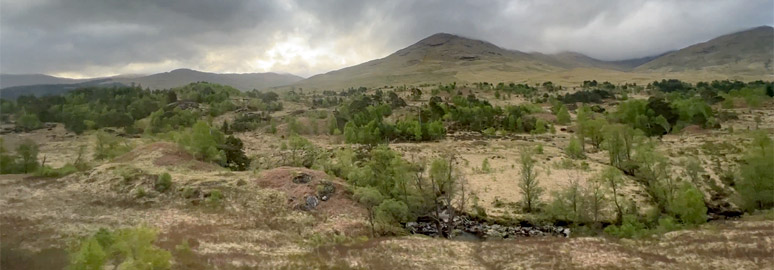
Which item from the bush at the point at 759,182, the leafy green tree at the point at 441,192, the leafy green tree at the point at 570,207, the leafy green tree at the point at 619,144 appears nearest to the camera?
the bush at the point at 759,182

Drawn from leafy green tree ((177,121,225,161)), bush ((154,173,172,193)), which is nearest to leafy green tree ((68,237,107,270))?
bush ((154,173,172,193))

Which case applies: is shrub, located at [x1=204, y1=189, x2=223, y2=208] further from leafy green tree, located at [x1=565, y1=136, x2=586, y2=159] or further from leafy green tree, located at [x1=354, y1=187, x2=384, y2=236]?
leafy green tree, located at [x1=565, y1=136, x2=586, y2=159]

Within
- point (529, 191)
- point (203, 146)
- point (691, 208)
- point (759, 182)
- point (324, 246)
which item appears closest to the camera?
point (324, 246)

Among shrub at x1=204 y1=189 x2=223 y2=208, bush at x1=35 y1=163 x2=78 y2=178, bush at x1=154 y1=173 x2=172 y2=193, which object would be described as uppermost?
bush at x1=35 y1=163 x2=78 y2=178

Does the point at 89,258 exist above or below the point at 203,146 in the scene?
above

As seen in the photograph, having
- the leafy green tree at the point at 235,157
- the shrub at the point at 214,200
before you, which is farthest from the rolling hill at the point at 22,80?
the leafy green tree at the point at 235,157

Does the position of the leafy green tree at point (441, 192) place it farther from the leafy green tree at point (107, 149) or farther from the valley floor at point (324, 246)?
the leafy green tree at point (107, 149)

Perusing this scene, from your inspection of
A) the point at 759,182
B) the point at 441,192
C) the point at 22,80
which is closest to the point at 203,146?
the point at 441,192

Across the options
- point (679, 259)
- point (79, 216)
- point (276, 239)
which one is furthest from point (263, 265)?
point (679, 259)

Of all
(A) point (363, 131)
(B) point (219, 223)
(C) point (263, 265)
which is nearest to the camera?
(C) point (263, 265)

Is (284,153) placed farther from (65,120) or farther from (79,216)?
(65,120)

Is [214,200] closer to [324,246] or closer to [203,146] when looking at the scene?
[324,246]
